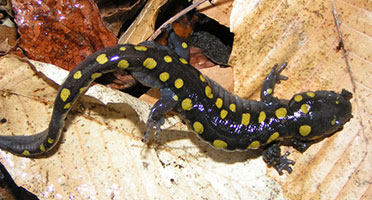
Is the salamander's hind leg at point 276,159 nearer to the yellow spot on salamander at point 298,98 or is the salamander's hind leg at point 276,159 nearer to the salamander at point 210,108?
the salamander at point 210,108

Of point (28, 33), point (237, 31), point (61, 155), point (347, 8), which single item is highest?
point (347, 8)

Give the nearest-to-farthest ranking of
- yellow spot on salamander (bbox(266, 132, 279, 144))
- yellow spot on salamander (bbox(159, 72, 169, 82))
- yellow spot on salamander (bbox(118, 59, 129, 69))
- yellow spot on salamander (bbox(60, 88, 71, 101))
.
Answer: yellow spot on salamander (bbox(60, 88, 71, 101))
yellow spot on salamander (bbox(118, 59, 129, 69))
yellow spot on salamander (bbox(159, 72, 169, 82))
yellow spot on salamander (bbox(266, 132, 279, 144))

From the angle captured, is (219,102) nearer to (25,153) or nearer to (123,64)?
(123,64)

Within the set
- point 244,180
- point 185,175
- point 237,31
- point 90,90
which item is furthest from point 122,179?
point 237,31

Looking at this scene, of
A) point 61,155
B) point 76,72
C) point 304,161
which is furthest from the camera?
point 304,161

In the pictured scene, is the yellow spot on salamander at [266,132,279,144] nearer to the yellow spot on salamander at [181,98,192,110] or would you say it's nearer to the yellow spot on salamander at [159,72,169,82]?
the yellow spot on salamander at [181,98,192,110]

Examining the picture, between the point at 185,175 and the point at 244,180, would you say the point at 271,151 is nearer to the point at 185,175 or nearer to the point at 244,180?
the point at 244,180

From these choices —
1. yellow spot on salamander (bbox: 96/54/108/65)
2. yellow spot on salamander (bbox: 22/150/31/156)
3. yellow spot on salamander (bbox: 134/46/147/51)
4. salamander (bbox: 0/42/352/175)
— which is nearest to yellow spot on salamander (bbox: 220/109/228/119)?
salamander (bbox: 0/42/352/175)
